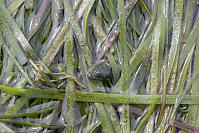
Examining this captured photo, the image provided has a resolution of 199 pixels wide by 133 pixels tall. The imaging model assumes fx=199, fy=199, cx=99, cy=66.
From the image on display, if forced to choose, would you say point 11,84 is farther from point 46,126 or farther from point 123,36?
point 123,36

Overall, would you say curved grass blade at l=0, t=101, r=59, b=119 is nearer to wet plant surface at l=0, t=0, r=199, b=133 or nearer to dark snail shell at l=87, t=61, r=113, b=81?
wet plant surface at l=0, t=0, r=199, b=133

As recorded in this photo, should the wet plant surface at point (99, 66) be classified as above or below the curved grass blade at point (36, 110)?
above

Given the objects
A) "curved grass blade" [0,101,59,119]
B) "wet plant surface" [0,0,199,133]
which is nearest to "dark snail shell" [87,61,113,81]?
"wet plant surface" [0,0,199,133]

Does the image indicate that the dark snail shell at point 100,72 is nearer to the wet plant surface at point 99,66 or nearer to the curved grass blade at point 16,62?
the wet plant surface at point 99,66

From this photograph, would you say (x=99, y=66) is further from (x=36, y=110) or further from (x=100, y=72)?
(x=36, y=110)

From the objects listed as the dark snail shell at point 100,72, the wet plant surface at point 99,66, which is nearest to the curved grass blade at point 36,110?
the wet plant surface at point 99,66

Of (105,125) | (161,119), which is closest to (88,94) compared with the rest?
(105,125)

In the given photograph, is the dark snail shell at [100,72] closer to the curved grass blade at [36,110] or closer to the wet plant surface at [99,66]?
the wet plant surface at [99,66]

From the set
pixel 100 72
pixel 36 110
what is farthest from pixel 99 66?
pixel 36 110
